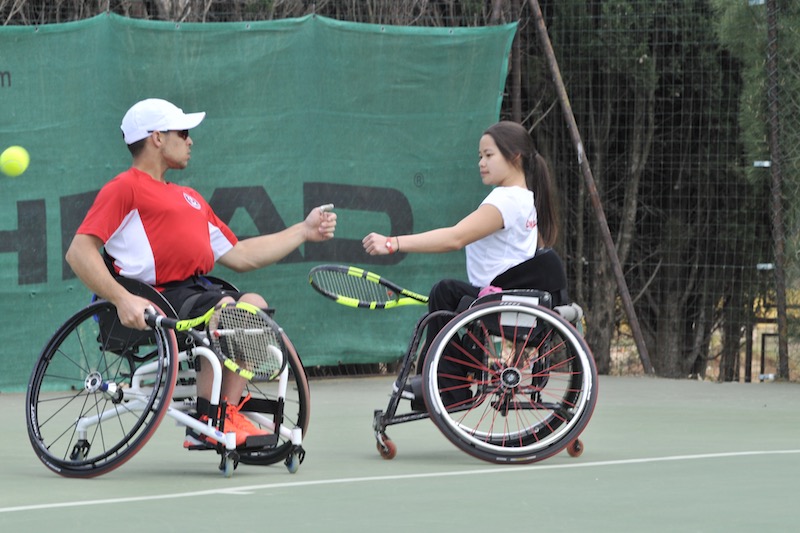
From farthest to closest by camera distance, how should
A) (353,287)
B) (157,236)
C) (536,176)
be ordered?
(353,287)
(536,176)
(157,236)

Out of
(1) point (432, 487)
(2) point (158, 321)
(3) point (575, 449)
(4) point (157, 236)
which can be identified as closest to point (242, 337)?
(2) point (158, 321)

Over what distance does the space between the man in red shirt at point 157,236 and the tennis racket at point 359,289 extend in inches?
7.5

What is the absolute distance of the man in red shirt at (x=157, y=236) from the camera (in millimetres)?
4633

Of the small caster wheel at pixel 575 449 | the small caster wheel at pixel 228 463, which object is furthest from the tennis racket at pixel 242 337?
the small caster wheel at pixel 575 449

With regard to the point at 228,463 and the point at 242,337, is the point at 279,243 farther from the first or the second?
the point at 228,463

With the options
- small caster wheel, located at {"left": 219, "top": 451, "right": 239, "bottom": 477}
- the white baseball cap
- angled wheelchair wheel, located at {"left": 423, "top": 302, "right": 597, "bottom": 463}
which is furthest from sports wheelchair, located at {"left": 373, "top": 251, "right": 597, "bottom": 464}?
the white baseball cap

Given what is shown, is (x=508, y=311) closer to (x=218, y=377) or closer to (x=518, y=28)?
(x=218, y=377)

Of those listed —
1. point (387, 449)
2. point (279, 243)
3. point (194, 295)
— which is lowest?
point (387, 449)

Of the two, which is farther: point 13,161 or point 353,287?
point 13,161

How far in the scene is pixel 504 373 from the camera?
4.93 metres

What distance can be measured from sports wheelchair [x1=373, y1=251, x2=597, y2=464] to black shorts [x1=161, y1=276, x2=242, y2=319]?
714mm

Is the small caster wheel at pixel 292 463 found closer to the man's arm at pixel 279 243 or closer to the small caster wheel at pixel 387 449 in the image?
the small caster wheel at pixel 387 449

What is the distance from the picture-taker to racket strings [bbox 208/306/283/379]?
452 cm

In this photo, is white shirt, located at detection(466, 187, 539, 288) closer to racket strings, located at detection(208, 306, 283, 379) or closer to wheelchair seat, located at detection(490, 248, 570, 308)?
wheelchair seat, located at detection(490, 248, 570, 308)
